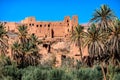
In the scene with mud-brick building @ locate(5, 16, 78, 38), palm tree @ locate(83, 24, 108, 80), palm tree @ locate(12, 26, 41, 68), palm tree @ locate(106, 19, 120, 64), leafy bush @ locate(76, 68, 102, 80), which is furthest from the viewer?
mud-brick building @ locate(5, 16, 78, 38)

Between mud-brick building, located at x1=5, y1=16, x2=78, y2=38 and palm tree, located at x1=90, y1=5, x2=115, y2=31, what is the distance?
4365cm

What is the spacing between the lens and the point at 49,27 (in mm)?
102250

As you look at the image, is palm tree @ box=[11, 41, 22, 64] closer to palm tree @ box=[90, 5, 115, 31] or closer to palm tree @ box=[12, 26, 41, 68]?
palm tree @ box=[12, 26, 41, 68]

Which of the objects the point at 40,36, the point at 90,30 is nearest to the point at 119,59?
the point at 90,30

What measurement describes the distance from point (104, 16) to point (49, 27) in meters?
47.3

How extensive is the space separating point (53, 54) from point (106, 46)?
28.0 metres

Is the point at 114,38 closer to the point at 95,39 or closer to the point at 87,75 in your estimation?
the point at 95,39

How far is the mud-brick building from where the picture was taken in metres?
101

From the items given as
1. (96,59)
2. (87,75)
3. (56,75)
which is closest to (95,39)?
(87,75)

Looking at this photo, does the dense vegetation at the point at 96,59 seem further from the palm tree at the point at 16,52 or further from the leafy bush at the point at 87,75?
the palm tree at the point at 16,52

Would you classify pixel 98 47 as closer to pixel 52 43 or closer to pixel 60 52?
pixel 60 52

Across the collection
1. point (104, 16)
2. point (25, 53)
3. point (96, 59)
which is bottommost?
point (96, 59)

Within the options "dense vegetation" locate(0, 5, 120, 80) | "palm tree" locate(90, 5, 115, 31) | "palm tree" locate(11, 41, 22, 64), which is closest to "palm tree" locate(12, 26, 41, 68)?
"palm tree" locate(11, 41, 22, 64)

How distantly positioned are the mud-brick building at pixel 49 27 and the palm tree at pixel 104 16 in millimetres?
43652
